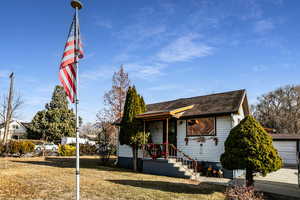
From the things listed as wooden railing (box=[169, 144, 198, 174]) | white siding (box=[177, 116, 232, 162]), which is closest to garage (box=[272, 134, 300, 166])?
white siding (box=[177, 116, 232, 162])

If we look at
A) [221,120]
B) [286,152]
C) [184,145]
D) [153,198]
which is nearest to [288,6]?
[221,120]

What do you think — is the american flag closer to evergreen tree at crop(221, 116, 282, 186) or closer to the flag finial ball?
the flag finial ball

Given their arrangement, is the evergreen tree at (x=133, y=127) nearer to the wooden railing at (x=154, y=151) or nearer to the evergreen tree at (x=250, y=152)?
the wooden railing at (x=154, y=151)

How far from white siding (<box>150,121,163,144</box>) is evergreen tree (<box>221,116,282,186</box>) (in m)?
6.31

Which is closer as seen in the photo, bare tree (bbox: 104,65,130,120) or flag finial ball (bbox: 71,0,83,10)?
flag finial ball (bbox: 71,0,83,10)

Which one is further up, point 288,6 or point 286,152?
point 288,6

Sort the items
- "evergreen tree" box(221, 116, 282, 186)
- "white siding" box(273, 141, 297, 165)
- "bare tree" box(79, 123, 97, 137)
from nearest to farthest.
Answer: "evergreen tree" box(221, 116, 282, 186), "white siding" box(273, 141, 297, 165), "bare tree" box(79, 123, 97, 137)

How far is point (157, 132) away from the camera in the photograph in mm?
14484

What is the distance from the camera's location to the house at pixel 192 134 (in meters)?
11.7

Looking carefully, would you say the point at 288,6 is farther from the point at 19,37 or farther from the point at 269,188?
the point at 19,37

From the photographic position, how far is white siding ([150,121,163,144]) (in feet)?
46.8

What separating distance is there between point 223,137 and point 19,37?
41.0 ft

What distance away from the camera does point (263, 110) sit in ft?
120

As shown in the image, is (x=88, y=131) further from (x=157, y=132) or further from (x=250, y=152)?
(x=250, y=152)
